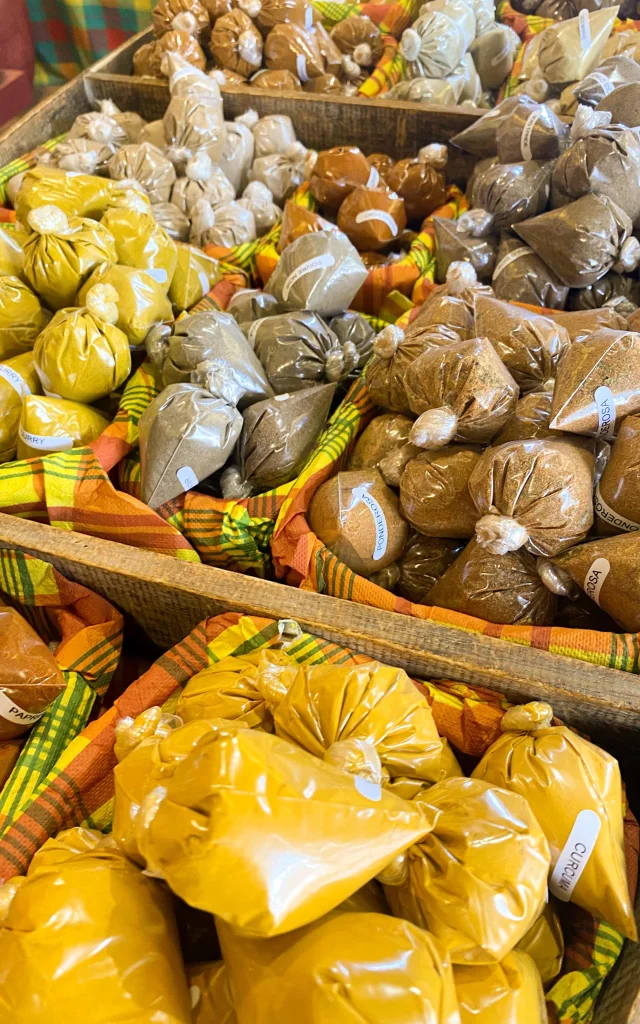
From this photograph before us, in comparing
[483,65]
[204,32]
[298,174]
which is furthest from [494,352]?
[204,32]

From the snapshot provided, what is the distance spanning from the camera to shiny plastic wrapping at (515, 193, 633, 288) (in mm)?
1290

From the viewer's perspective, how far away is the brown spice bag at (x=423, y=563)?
115 centimetres

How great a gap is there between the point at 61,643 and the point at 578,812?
0.83 m

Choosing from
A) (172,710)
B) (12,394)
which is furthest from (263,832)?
(12,394)

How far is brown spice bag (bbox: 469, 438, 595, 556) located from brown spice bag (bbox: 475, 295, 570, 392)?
218 mm

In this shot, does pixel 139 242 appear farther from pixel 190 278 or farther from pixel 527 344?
pixel 527 344

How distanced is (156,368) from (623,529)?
0.98 metres

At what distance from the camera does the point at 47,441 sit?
4.14ft

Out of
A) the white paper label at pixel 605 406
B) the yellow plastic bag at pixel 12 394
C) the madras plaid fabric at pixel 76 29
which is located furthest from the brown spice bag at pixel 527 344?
the madras plaid fabric at pixel 76 29

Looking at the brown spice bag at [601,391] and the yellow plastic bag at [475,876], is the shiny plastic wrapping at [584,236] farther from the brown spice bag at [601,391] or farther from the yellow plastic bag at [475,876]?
the yellow plastic bag at [475,876]

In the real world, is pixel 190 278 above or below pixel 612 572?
above

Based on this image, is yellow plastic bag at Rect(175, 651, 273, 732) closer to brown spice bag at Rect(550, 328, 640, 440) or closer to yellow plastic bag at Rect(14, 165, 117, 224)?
brown spice bag at Rect(550, 328, 640, 440)

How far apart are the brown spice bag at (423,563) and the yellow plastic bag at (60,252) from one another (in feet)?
3.00

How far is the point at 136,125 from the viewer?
7.28 feet
